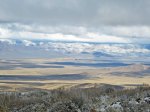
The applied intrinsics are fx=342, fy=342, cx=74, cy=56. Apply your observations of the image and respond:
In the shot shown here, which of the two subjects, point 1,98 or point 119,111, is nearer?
point 119,111

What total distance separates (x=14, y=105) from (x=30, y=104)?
605 millimetres

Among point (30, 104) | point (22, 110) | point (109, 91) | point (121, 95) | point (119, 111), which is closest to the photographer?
point (119, 111)

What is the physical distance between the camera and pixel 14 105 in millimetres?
12992

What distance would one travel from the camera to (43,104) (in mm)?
12633

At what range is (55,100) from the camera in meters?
13.4

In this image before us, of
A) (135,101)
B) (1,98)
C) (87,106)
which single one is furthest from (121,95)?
(1,98)

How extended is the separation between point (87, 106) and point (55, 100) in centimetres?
140

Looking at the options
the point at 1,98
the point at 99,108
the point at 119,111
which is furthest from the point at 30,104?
the point at 119,111

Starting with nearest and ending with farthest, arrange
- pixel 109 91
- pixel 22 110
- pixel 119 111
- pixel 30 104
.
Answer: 1. pixel 119 111
2. pixel 22 110
3. pixel 30 104
4. pixel 109 91

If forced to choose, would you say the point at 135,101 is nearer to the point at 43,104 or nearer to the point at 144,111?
the point at 144,111

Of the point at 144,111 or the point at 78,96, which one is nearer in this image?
the point at 144,111

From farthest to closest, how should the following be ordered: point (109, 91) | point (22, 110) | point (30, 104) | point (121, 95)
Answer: point (109, 91), point (121, 95), point (30, 104), point (22, 110)

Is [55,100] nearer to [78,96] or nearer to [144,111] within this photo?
[78,96]

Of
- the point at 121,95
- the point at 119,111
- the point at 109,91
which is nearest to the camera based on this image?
the point at 119,111
